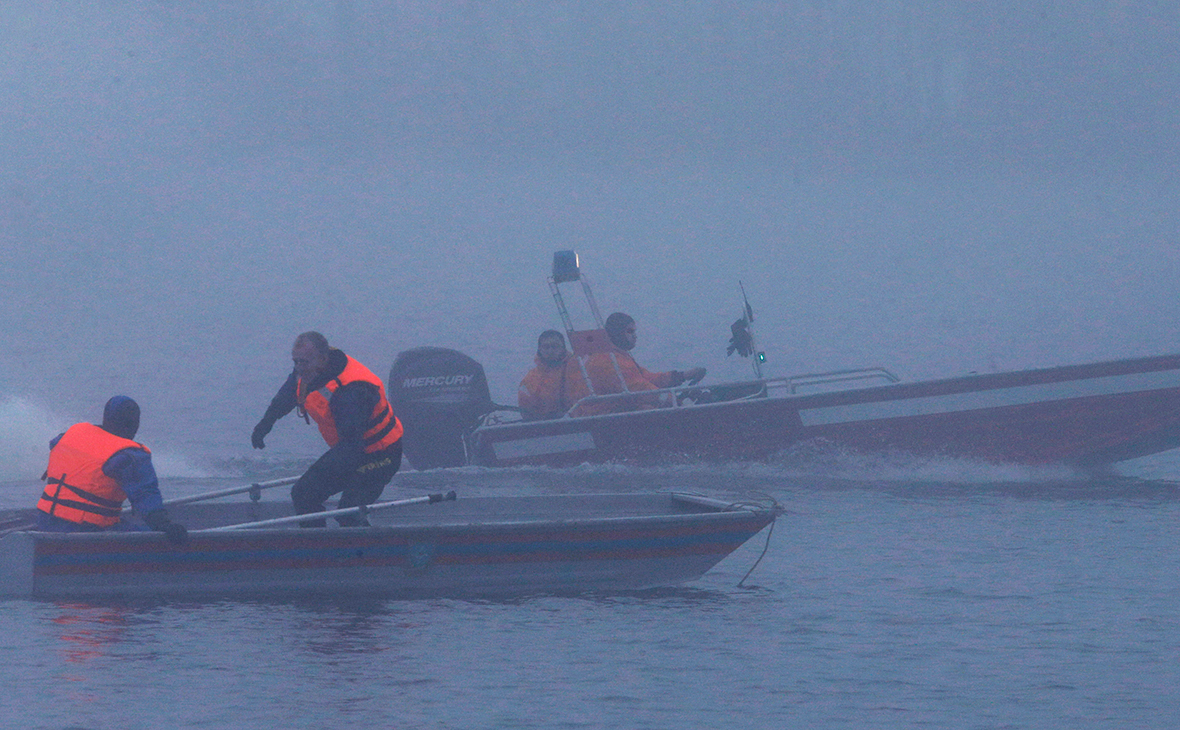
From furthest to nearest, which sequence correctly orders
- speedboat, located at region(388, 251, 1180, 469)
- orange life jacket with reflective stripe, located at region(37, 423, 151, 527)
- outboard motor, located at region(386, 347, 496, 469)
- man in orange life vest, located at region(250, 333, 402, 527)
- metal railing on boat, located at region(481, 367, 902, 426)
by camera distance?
1. outboard motor, located at region(386, 347, 496, 469)
2. metal railing on boat, located at region(481, 367, 902, 426)
3. speedboat, located at region(388, 251, 1180, 469)
4. man in orange life vest, located at region(250, 333, 402, 527)
5. orange life jacket with reflective stripe, located at region(37, 423, 151, 527)

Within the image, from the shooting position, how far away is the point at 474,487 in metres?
15.5

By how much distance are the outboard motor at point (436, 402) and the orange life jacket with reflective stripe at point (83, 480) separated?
6.52m

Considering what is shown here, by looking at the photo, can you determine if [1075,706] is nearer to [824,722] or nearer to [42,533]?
[824,722]

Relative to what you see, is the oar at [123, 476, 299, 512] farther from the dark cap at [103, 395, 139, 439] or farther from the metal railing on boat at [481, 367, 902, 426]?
the metal railing on boat at [481, 367, 902, 426]

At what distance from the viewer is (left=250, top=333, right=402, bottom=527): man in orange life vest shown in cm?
947

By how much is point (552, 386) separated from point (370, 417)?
263 inches

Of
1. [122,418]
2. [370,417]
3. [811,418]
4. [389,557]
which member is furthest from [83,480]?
[811,418]

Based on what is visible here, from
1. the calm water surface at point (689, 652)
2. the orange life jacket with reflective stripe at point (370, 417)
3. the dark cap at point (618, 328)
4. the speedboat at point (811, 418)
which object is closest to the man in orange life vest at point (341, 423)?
the orange life jacket with reflective stripe at point (370, 417)

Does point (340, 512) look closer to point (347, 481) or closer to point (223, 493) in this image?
point (347, 481)

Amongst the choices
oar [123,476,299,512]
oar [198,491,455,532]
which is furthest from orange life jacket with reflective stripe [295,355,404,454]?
oar [123,476,299,512]

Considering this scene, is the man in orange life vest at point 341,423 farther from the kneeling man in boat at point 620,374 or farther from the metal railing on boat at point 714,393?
the kneeling man in boat at point 620,374

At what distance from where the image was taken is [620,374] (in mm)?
16000

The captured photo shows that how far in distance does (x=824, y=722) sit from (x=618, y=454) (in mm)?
8562

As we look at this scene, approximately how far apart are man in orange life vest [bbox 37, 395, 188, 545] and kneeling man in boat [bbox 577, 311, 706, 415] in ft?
23.2
